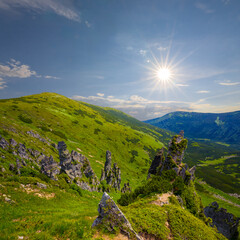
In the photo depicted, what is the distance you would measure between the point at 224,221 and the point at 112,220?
134ft

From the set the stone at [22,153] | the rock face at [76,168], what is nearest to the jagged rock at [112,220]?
the rock face at [76,168]

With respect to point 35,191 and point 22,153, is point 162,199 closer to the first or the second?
point 35,191

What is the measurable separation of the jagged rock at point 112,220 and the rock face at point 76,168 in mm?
22052

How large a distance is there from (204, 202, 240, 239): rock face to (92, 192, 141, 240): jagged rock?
111 ft

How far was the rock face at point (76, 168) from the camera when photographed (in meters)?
28.8

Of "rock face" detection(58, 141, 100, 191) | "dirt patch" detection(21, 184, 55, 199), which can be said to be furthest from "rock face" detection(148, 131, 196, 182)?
"dirt patch" detection(21, 184, 55, 199)

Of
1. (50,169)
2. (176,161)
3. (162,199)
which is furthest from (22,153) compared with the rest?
(176,161)

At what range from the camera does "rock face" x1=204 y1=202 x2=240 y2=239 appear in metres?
28.8

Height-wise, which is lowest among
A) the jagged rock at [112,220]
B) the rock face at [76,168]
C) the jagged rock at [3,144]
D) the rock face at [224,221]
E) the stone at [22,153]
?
the rock face at [224,221]

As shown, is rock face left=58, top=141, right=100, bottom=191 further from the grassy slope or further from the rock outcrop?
the grassy slope

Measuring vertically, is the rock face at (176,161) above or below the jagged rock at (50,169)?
above

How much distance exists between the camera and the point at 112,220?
9.32 meters

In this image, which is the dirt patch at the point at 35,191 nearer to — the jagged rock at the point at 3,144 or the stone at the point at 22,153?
the stone at the point at 22,153

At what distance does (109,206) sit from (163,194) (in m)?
13.5
